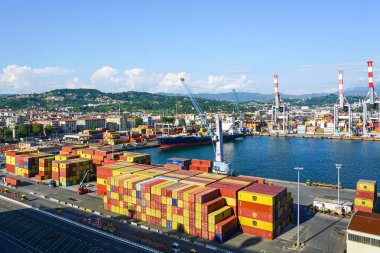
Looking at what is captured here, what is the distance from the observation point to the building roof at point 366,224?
24.8m

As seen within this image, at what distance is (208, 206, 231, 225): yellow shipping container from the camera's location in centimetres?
3009

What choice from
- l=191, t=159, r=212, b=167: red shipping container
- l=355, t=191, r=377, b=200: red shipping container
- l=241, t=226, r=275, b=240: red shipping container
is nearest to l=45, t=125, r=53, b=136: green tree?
l=191, t=159, r=212, b=167: red shipping container

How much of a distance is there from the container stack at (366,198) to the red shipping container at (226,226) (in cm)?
1418

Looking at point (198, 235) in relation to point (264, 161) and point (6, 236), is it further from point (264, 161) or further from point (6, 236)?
point (264, 161)

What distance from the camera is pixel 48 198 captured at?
4581 centimetres

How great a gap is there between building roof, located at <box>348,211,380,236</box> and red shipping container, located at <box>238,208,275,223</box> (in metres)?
6.65

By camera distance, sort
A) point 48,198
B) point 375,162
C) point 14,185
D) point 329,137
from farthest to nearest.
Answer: point 329,137
point 375,162
point 14,185
point 48,198

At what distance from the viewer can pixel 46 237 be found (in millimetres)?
31922

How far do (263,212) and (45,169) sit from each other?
41.4 m

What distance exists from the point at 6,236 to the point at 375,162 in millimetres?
70733

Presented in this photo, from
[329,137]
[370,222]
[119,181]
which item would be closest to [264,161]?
[119,181]

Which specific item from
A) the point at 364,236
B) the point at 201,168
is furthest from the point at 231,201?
the point at 201,168

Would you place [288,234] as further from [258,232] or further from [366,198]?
[366,198]

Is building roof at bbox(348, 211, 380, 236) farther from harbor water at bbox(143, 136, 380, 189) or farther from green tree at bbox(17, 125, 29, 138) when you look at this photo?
green tree at bbox(17, 125, 29, 138)
